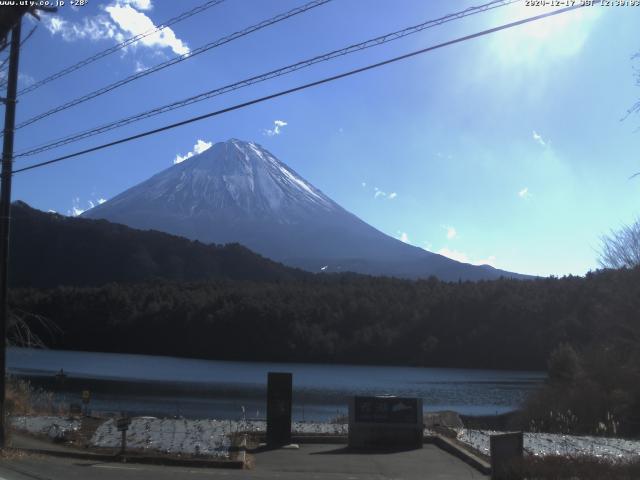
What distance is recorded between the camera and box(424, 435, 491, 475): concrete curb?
13.3m

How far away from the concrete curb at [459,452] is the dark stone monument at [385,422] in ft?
1.83

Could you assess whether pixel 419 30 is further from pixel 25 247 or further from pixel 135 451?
pixel 25 247

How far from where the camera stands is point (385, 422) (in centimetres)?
1616

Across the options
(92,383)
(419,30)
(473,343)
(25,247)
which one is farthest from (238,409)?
(25,247)

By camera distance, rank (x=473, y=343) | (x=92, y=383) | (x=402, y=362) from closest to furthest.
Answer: (x=92, y=383)
(x=473, y=343)
(x=402, y=362)

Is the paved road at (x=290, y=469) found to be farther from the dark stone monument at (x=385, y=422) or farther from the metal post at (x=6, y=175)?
the metal post at (x=6, y=175)

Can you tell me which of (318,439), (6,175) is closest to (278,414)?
(318,439)

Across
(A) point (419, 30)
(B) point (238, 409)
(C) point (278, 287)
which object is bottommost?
→ (B) point (238, 409)

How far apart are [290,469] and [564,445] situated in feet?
19.6

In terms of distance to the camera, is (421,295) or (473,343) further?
(421,295)

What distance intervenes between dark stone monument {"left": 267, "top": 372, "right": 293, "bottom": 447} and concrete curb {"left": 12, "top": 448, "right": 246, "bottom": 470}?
4.70 ft

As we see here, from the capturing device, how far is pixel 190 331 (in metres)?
113

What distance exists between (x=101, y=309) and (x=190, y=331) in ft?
44.3

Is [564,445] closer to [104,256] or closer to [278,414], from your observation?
[278,414]
